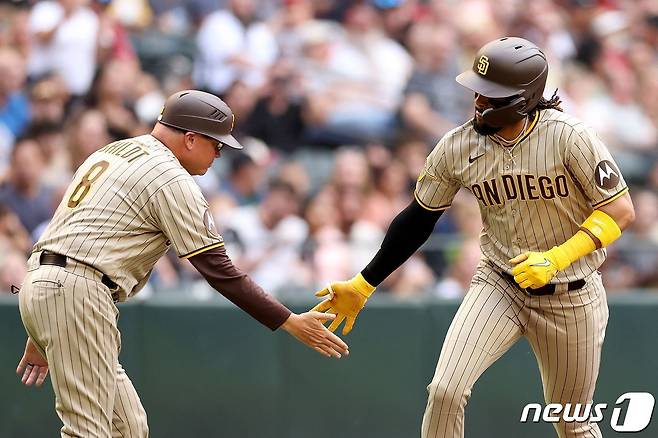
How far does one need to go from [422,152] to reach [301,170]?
1.02 metres

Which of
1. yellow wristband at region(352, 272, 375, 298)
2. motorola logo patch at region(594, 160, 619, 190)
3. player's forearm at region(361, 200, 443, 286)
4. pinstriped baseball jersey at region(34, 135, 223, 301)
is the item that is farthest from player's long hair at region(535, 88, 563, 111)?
pinstriped baseball jersey at region(34, 135, 223, 301)

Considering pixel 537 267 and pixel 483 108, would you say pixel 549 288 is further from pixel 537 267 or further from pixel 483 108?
pixel 483 108

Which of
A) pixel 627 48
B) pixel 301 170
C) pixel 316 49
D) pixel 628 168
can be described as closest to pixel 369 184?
pixel 301 170

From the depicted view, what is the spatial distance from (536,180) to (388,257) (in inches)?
34.4

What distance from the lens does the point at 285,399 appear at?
7.25 meters

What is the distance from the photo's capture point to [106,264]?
492cm

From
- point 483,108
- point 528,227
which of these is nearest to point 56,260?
point 483,108

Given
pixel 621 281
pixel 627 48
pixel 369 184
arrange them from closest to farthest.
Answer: pixel 621 281 → pixel 369 184 → pixel 627 48

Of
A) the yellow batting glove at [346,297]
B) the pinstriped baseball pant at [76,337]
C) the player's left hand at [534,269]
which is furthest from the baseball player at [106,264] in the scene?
the player's left hand at [534,269]

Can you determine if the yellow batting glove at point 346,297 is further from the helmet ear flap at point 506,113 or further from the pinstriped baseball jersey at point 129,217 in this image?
the helmet ear flap at point 506,113

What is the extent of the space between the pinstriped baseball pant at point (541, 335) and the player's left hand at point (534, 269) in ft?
1.07

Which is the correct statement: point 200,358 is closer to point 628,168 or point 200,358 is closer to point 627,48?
point 628,168

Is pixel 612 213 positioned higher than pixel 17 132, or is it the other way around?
pixel 612 213

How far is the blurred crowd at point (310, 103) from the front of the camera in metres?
8.02
